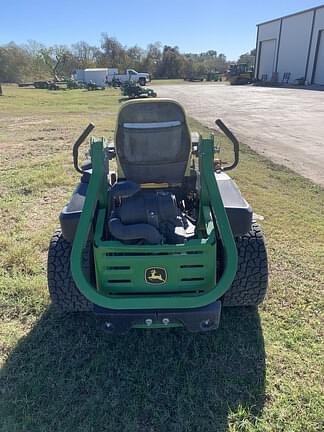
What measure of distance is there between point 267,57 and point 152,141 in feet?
145

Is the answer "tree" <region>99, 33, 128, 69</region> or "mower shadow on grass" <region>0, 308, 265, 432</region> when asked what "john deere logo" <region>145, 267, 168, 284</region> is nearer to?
"mower shadow on grass" <region>0, 308, 265, 432</region>

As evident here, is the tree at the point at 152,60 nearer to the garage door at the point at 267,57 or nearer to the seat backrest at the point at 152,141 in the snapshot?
the garage door at the point at 267,57

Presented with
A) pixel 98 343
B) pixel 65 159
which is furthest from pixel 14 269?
pixel 65 159

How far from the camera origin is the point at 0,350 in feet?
7.12

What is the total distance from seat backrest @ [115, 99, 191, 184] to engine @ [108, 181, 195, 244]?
12.0 inches

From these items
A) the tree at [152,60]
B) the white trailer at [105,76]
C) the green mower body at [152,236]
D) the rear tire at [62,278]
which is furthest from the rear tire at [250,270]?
the tree at [152,60]

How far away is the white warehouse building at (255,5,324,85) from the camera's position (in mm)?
31828

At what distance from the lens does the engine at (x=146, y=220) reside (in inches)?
75.5

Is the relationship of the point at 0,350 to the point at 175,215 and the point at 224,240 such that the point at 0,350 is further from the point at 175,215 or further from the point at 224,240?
the point at 224,240

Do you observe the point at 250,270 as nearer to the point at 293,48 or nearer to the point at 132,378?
the point at 132,378

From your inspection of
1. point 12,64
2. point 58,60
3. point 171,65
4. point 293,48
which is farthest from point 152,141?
point 171,65

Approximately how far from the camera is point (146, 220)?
203 cm

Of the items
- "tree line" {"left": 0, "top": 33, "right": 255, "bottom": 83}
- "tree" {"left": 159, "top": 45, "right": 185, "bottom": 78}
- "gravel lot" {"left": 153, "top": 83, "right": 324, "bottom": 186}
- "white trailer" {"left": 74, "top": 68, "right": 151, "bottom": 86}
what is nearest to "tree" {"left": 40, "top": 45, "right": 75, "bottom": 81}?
"tree line" {"left": 0, "top": 33, "right": 255, "bottom": 83}

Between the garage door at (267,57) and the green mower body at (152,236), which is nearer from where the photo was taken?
the green mower body at (152,236)
